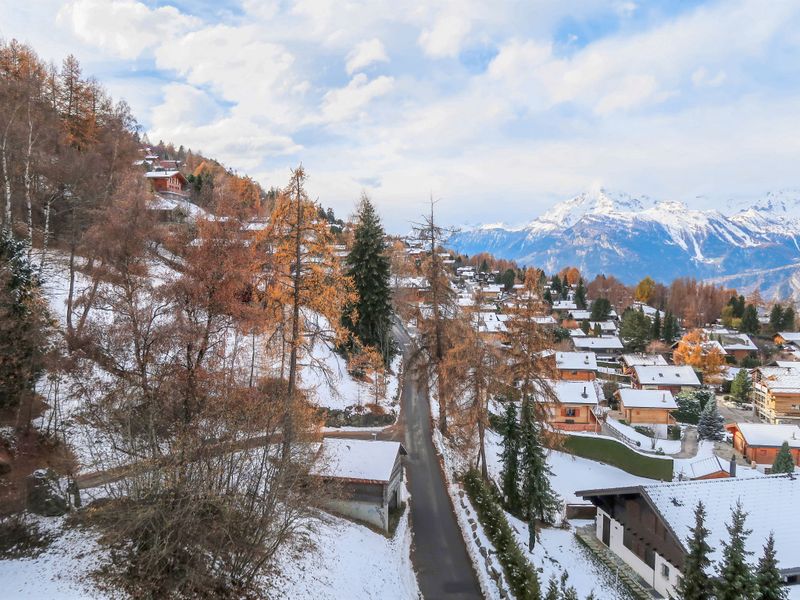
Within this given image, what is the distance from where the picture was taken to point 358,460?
21.4 meters

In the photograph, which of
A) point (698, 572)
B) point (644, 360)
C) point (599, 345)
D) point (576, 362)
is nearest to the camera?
point (698, 572)

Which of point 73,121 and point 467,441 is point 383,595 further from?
point 73,121

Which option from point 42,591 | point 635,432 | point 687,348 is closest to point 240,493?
point 42,591

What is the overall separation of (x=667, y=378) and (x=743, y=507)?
43.7 meters

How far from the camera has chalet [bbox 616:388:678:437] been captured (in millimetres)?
47906

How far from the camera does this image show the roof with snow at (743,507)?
1831 centimetres

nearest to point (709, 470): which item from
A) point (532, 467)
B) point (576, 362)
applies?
point (532, 467)

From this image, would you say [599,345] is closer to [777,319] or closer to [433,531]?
[777,319]

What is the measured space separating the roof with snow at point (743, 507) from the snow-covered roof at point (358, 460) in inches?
427

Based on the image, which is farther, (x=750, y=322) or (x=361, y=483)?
(x=750, y=322)

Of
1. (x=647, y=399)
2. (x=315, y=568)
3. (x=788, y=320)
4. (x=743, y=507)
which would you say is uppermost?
(x=788, y=320)

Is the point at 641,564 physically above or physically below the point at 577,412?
below

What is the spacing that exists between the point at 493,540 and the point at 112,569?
13.6m

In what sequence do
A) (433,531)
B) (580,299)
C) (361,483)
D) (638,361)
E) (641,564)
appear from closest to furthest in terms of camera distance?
1. (361,483)
2. (433,531)
3. (641,564)
4. (638,361)
5. (580,299)
